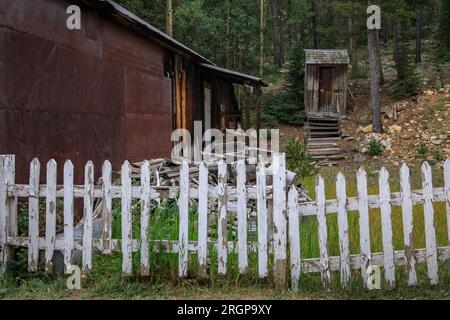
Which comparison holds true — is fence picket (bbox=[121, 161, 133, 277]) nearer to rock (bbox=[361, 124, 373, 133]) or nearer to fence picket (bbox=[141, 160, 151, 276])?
fence picket (bbox=[141, 160, 151, 276])

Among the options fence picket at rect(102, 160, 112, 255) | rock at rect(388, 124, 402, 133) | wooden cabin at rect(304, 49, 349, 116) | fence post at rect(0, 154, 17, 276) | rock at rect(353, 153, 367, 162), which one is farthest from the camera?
wooden cabin at rect(304, 49, 349, 116)

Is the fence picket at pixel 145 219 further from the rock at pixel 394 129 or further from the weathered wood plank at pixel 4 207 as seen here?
the rock at pixel 394 129

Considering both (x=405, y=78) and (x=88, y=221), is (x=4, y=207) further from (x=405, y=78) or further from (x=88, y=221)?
(x=405, y=78)

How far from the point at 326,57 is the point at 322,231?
22.4 meters

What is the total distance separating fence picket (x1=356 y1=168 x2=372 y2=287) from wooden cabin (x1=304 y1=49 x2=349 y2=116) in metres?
20.7

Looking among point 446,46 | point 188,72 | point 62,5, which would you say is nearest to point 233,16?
point 446,46

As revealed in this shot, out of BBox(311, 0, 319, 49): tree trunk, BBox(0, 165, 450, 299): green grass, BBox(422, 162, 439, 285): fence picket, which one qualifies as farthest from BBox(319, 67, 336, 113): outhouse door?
BBox(422, 162, 439, 285): fence picket

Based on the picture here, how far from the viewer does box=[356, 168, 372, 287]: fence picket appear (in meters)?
4.49

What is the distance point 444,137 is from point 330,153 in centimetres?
472

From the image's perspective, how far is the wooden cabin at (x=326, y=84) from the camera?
24.8 meters

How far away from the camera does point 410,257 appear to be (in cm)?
456
